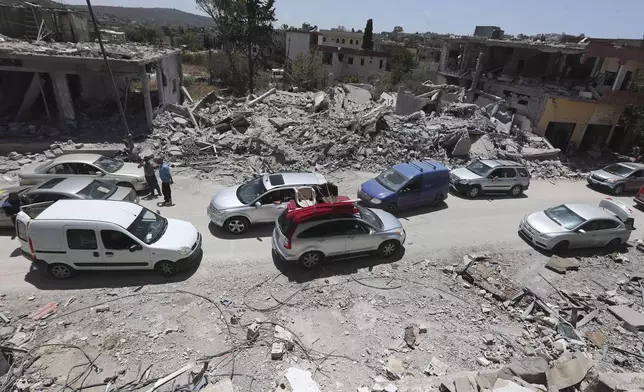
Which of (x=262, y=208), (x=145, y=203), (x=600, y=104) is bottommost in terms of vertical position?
(x=145, y=203)

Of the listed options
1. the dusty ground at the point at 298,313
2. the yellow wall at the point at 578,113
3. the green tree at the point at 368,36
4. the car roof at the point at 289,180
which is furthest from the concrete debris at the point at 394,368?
the green tree at the point at 368,36

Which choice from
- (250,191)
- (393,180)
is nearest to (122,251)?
(250,191)

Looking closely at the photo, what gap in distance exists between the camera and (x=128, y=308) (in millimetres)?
7980

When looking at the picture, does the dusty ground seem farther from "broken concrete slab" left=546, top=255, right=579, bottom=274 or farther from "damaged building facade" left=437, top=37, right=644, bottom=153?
"damaged building facade" left=437, top=37, right=644, bottom=153

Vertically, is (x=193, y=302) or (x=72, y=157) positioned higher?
(x=72, y=157)

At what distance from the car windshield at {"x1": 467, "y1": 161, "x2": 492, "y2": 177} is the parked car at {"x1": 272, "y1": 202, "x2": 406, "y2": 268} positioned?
289 inches

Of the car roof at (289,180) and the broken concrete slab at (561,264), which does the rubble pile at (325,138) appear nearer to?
the car roof at (289,180)

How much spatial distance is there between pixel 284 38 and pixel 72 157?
189 ft

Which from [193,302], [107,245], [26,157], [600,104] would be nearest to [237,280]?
[193,302]

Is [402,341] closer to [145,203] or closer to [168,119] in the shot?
[145,203]

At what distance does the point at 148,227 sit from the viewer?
30.0ft

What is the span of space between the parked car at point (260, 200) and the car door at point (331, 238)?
133 centimetres

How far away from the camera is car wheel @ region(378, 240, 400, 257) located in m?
10.4

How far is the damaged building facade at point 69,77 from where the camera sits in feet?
56.3
